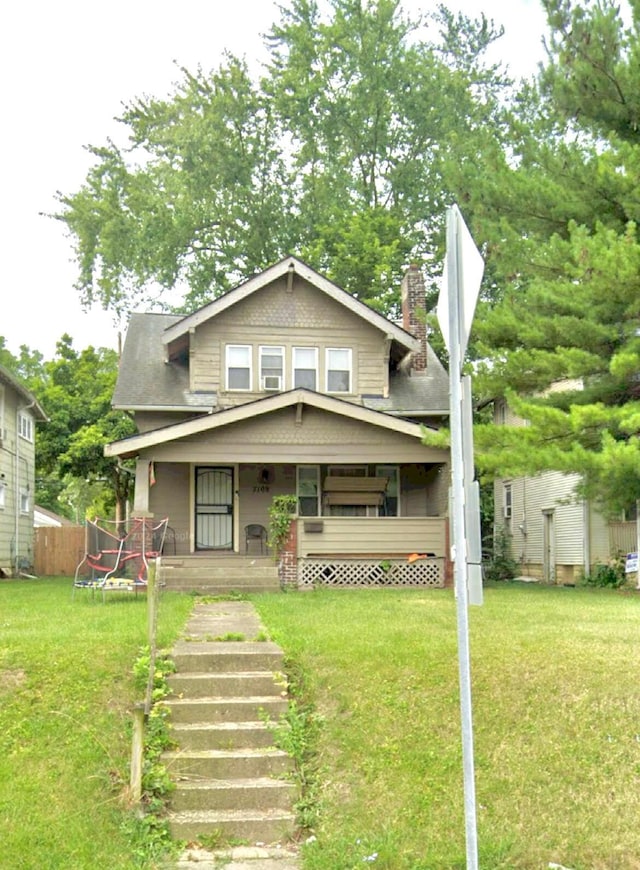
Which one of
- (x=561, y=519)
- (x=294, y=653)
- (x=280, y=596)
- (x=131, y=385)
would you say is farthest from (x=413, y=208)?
(x=294, y=653)

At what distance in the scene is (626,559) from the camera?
19.6 meters

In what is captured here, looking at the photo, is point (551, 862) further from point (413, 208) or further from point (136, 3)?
point (413, 208)

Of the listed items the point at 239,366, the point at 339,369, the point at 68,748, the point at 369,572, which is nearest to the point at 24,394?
the point at 239,366

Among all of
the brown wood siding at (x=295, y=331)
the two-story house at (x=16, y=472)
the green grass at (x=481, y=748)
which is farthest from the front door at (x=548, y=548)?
the two-story house at (x=16, y=472)

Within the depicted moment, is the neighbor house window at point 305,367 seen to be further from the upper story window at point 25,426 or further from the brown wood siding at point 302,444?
the upper story window at point 25,426

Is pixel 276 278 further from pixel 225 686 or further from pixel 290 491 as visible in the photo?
pixel 225 686

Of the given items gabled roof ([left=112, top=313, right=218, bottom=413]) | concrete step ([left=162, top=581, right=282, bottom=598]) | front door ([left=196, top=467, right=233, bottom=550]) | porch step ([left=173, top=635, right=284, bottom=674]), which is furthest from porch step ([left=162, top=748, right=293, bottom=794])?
gabled roof ([left=112, top=313, right=218, bottom=413])

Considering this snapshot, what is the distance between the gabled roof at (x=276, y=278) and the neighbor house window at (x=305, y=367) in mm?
1333

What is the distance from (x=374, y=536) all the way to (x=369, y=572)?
2.27 feet

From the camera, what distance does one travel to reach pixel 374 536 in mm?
17422

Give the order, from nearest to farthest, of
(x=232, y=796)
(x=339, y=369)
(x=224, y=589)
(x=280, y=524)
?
(x=232, y=796) → (x=224, y=589) → (x=280, y=524) → (x=339, y=369)

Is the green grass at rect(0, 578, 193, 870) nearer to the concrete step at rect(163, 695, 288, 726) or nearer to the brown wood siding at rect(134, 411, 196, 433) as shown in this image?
the concrete step at rect(163, 695, 288, 726)

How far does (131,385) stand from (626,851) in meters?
15.9

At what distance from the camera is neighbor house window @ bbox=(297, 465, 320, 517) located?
20047mm
